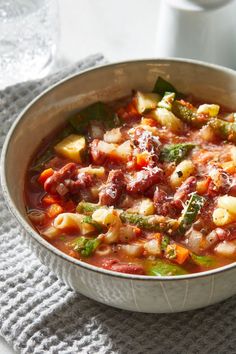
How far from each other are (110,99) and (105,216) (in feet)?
3.83

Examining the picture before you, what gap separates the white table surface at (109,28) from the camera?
5355 millimetres

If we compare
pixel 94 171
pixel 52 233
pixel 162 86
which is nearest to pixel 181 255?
pixel 52 233

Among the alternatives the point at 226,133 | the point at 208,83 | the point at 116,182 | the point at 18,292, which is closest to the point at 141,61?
the point at 208,83

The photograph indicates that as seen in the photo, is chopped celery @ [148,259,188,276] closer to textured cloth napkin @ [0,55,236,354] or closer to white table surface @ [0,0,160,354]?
textured cloth napkin @ [0,55,236,354]

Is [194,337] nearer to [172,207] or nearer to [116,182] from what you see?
[172,207]

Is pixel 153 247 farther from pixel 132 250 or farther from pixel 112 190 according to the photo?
pixel 112 190

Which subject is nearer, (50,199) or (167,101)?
(50,199)

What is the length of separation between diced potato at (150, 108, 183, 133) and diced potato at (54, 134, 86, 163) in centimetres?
47

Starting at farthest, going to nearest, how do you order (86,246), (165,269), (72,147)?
(72,147) → (86,246) → (165,269)

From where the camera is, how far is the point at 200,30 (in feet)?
15.5

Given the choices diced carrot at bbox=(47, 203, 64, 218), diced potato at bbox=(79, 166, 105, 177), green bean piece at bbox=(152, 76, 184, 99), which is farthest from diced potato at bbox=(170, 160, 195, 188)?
green bean piece at bbox=(152, 76, 184, 99)

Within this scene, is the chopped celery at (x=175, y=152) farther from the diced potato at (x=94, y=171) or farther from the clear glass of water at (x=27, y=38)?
the clear glass of water at (x=27, y=38)

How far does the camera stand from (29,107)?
398 centimetres

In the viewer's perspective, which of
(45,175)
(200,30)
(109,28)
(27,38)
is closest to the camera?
(45,175)
